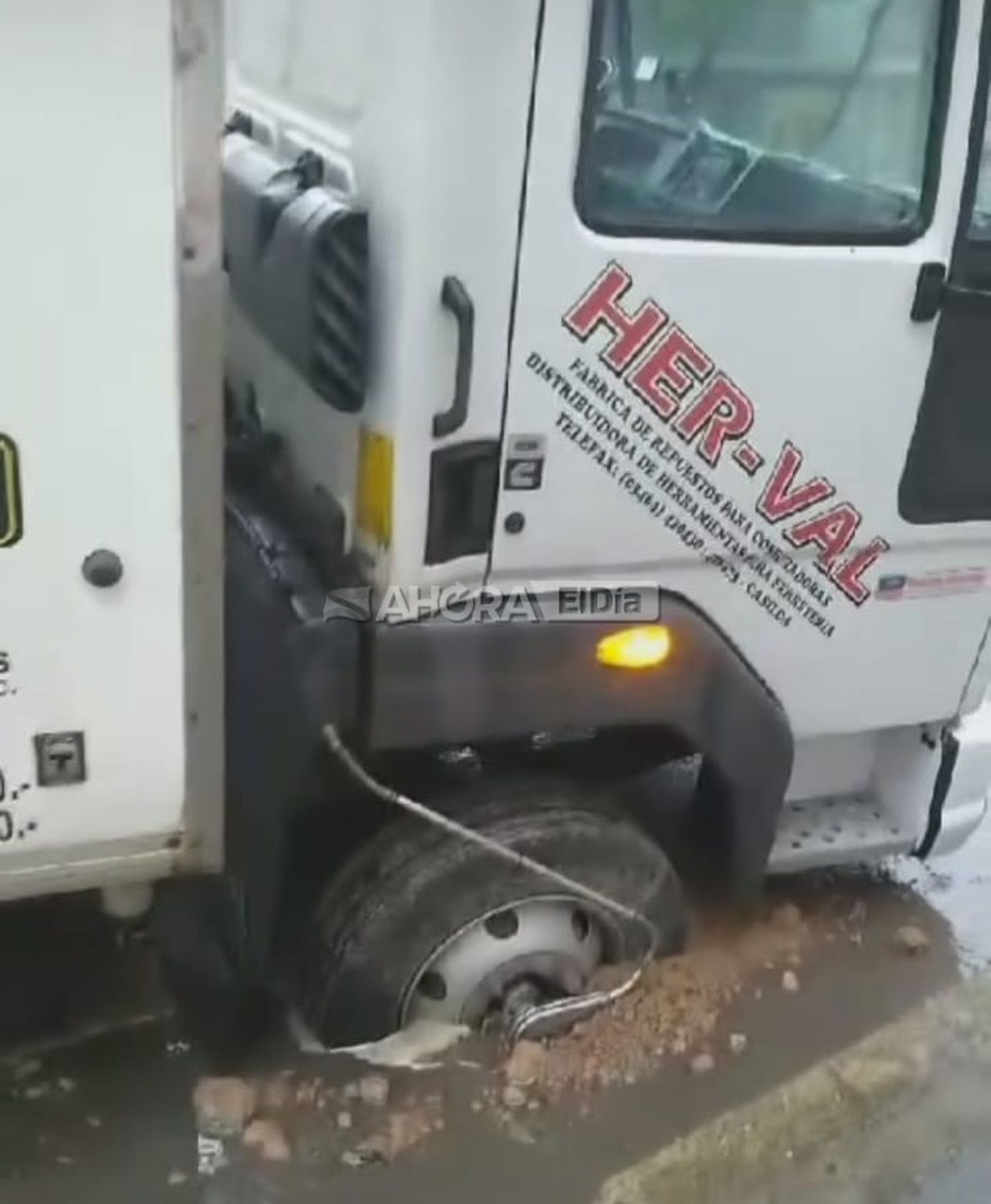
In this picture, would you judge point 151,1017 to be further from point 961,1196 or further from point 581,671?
point 961,1196

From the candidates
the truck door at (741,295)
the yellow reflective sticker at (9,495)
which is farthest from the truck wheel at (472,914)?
the yellow reflective sticker at (9,495)

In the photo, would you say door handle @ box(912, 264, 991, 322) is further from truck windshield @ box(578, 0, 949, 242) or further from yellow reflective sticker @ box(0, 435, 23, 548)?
yellow reflective sticker @ box(0, 435, 23, 548)

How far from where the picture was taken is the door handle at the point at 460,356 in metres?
2.60

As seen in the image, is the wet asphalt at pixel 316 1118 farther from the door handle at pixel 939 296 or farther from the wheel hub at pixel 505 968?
the door handle at pixel 939 296

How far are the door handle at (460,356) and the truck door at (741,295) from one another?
9 cm

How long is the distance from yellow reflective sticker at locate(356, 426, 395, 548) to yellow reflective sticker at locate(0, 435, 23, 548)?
0.66m

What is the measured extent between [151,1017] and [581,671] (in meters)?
1.18

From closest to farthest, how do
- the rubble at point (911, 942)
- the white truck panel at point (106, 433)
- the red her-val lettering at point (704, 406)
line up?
the white truck panel at point (106, 433), the red her-val lettering at point (704, 406), the rubble at point (911, 942)

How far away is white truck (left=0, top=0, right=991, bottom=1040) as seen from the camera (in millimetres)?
2285

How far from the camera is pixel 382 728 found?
288 cm

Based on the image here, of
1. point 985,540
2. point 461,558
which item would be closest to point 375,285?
point 461,558

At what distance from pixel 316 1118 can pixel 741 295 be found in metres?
1.72

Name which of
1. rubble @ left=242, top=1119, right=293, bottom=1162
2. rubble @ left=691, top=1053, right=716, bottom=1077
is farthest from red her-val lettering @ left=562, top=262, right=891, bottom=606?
rubble @ left=242, top=1119, right=293, bottom=1162

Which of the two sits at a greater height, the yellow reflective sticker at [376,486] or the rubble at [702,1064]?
the yellow reflective sticker at [376,486]
